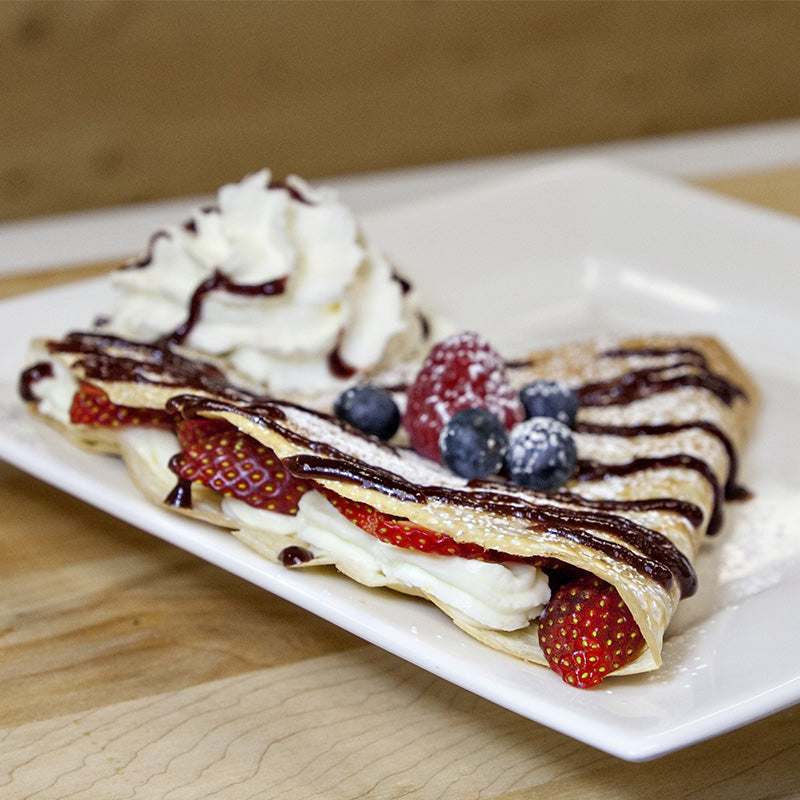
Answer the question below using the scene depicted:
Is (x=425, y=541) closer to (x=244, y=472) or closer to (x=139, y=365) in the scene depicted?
(x=244, y=472)

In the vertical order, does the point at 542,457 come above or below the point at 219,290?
below

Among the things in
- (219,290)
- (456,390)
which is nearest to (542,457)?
(456,390)

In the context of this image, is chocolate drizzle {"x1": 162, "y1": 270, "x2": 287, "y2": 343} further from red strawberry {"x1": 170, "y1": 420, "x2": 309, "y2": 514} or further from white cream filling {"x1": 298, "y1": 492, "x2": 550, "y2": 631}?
white cream filling {"x1": 298, "y1": 492, "x2": 550, "y2": 631}

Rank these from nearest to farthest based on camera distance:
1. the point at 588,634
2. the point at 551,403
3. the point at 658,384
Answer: the point at 588,634 → the point at 551,403 → the point at 658,384

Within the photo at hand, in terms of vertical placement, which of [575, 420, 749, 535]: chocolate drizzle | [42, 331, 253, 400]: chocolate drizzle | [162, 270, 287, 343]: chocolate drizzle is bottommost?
[575, 420, 749, 535]: chocolate drizzle

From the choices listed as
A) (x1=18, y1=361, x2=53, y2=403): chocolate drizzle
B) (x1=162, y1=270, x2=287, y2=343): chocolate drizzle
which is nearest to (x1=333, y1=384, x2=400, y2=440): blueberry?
(x1=162, y1=270, x2=287, y2=343): chocolate drizzle

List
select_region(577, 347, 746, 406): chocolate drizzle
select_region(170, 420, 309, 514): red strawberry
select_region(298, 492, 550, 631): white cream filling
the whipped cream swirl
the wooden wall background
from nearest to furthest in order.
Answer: select_region(298, 492, 550, 631): white cream filling
select_region(170, 420, 309, 514): red strawberry
select_region(577, 347, 746, 406): chocolate drizzle
the whipped cream swirl
the wooden wall background
